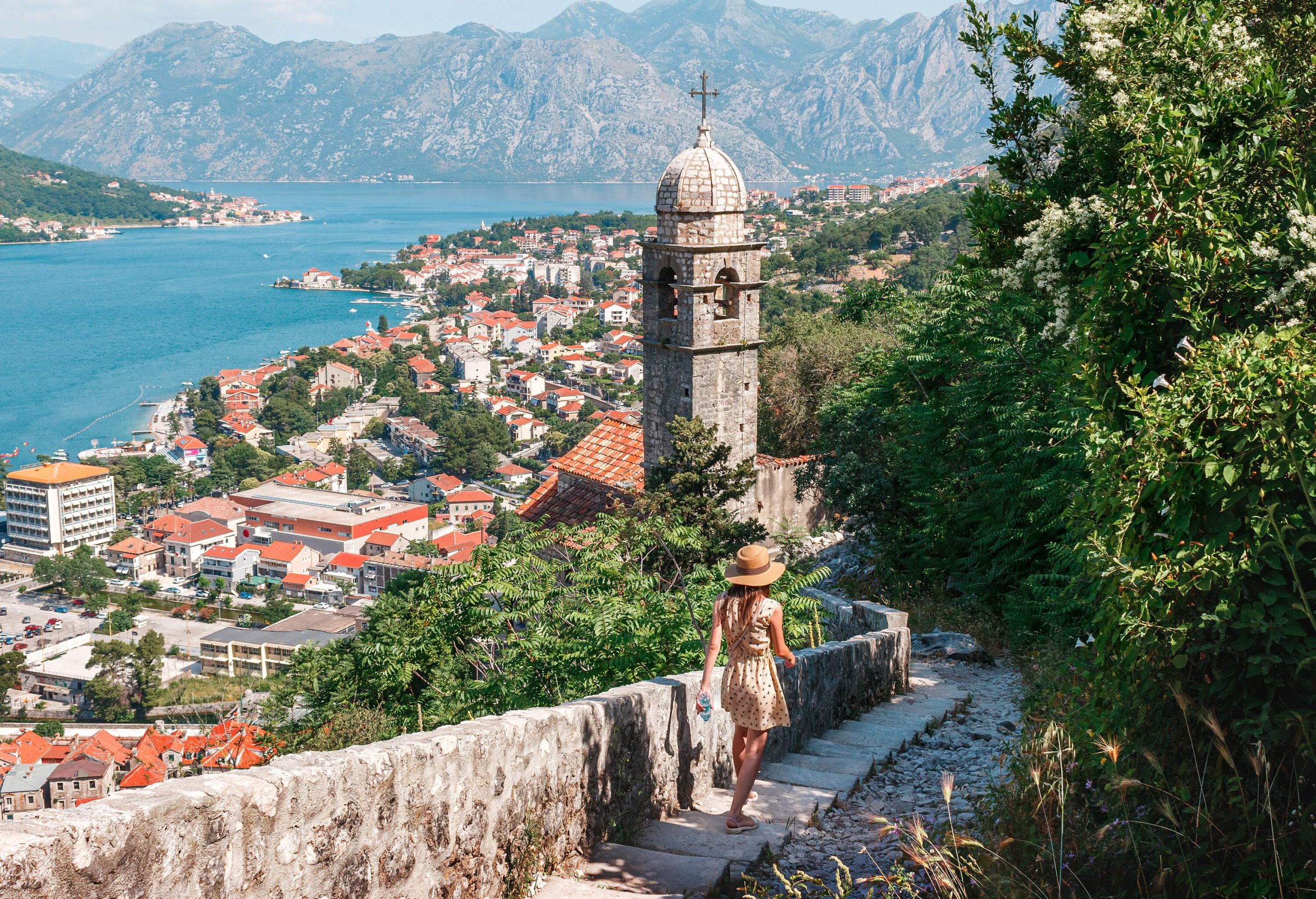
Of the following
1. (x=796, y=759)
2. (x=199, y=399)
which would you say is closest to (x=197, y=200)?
(x=199, y=399)

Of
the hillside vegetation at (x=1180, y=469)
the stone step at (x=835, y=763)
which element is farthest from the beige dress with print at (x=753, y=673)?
the stone step at (x=835, y=763)

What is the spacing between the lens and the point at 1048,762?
282 centimetres

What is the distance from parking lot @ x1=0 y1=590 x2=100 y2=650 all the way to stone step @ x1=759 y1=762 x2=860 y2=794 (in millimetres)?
44751

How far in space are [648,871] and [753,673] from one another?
69 centimetres

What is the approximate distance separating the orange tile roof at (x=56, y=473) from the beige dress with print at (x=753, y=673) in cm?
5673

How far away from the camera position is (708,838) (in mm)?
3295

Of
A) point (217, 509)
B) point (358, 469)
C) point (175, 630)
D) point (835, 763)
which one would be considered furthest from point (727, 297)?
point (358, 469)

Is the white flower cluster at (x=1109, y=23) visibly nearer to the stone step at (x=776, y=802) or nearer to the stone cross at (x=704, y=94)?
the stone step at (x=776, y=802)

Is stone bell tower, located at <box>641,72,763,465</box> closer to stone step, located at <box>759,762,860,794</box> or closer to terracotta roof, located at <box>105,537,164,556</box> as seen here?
stone step, located at <box>759,762,860,794</box>

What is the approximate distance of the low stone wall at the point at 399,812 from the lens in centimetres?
194

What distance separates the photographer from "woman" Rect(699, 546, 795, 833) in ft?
11.0

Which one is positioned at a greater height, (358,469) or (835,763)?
(835,763)

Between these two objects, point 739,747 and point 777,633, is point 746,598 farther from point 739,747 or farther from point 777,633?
point 739,747

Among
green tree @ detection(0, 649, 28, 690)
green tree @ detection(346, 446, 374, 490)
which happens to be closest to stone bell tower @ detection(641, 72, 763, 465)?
green tree @ detection(0, 649, 28, 690)
